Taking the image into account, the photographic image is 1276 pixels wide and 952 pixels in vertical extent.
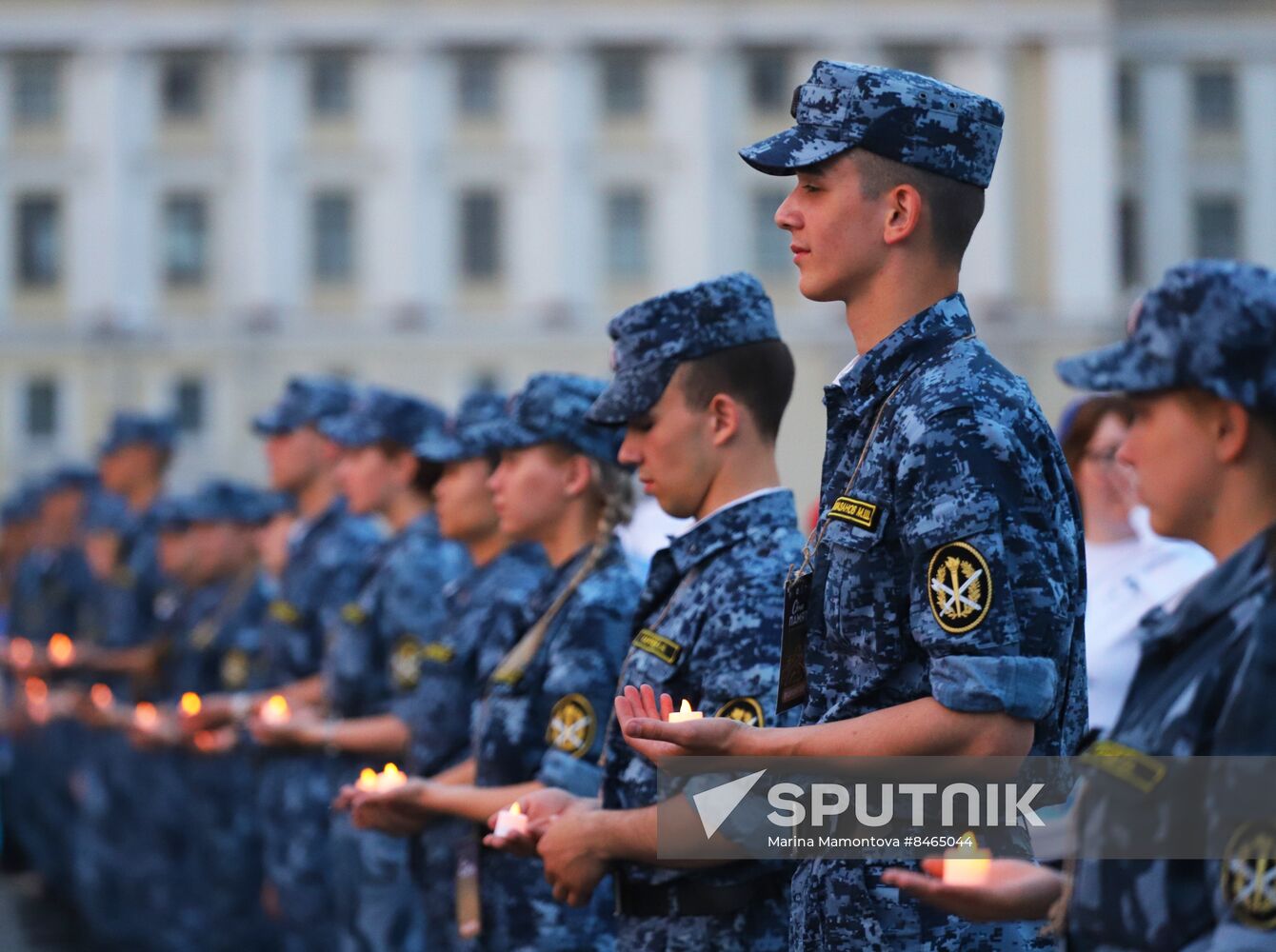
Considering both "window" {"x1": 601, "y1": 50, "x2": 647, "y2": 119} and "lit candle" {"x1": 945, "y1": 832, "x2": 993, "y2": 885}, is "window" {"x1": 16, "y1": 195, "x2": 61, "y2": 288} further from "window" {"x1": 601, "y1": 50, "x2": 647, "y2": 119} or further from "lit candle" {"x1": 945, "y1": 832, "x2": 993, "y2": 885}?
"lit candle" {"x1": 945, "y1": 832, "x2": 993, "y2": 885}

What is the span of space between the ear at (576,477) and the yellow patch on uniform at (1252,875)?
9.05ft

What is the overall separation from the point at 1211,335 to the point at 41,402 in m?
46.5

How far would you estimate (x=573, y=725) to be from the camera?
450 cm

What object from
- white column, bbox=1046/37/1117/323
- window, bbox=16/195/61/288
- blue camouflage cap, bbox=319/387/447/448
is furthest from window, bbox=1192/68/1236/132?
blue camouflage cap, bbox=319/387/447/448

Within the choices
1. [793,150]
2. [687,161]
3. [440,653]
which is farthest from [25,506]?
[687,161]

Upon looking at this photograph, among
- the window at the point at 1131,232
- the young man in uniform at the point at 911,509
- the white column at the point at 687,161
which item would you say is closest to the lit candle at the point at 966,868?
the young man in uniform at the point at 911,509

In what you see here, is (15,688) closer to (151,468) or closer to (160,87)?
(151,468)

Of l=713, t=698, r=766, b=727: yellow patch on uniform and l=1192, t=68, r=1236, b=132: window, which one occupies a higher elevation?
l=1192, t=68, r=1236, b=132: window

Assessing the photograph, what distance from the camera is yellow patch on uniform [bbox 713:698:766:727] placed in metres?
3.67

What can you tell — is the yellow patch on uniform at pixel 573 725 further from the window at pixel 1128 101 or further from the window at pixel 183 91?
the window at pixel 1128 101

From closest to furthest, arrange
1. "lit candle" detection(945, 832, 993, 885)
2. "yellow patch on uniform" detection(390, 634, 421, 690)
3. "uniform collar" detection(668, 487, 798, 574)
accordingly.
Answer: "lit candle" detection(945, 832, 993, 885), "uniform collar" detection(668, 487, 798, 574), "yellow patch on uniform" detection(390, 634, 421, 690)

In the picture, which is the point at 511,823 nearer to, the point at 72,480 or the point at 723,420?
the point at 723,420

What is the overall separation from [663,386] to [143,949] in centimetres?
775

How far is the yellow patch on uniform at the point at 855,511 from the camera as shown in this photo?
2.91m
